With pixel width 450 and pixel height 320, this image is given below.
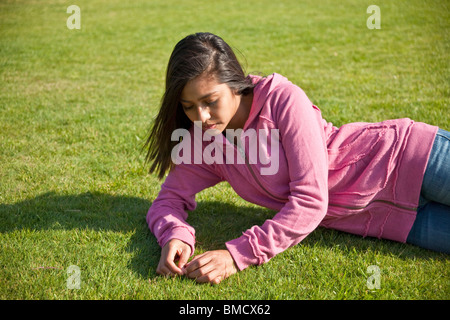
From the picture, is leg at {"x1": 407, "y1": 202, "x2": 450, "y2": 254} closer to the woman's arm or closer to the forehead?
the woman's arm

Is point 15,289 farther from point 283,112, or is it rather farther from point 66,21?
point 66,21

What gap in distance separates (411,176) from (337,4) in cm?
1615

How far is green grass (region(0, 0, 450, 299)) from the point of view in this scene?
8.75ft

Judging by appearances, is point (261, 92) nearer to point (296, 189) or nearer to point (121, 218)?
point (296, 189)

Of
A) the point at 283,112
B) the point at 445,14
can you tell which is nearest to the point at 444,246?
the point at 283,112

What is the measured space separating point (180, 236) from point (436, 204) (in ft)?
5.96

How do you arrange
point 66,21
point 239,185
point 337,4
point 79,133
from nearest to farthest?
point 239,185 → point 79,133 → point 66,21 → point 337,4

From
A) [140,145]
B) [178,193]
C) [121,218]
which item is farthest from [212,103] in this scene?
[140,145]

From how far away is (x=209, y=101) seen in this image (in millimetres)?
2684

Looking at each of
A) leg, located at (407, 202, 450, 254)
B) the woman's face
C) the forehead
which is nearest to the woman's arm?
the woman's face

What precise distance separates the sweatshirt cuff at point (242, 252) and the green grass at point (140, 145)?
0.33 ft

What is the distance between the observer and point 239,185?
312 cm

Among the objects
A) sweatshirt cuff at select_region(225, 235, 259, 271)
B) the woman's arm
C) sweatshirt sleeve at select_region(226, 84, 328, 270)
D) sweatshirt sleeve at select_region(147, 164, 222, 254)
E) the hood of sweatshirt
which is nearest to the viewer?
sweatshirt sleeve at select_region(226, 84, 328, 270)

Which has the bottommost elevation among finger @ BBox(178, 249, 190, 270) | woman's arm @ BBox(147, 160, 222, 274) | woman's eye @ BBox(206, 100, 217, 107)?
finger @ BBox(178, 249, 190, 270)
